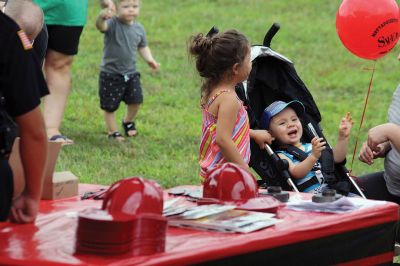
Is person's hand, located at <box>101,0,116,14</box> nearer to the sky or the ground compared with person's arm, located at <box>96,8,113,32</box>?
nearer to the sky

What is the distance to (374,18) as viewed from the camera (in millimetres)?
7309

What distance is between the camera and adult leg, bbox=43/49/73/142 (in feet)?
30.6

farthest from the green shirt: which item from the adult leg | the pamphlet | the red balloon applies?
the pamphlet

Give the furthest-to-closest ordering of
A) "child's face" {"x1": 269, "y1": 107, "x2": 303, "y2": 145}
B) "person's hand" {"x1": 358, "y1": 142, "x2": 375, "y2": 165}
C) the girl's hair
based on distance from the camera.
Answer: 1. "child's face" {"x1": 269, "y1": 107, "x2": 303, "y2": 145}
2. "person's hand" {"x1": 358, "y1": 142, "x2": 375, "y2": 165}
3. the girl's hair

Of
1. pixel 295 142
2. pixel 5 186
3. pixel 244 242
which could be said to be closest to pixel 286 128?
pixel 295 142

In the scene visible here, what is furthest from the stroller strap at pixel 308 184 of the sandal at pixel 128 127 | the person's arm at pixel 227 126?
the sandal at pixel 128 127

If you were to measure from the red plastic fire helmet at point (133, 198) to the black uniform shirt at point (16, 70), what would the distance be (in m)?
0.44

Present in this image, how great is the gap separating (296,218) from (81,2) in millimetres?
4948

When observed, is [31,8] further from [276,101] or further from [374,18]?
[374,18]

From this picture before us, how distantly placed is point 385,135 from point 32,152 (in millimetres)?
2644

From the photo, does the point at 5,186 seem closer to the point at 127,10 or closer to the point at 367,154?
the point at 367,154

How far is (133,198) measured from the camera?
4117 millimetres

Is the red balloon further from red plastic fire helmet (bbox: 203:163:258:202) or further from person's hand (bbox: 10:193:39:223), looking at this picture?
person's hand (bbox: 10:193:39:223)

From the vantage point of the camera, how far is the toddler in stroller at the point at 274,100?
6504mm
